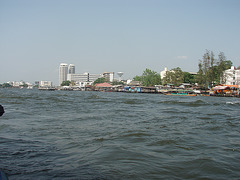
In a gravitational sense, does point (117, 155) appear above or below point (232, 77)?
below

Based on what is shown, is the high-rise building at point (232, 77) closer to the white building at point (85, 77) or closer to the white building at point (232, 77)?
the white building at point (232, 77)

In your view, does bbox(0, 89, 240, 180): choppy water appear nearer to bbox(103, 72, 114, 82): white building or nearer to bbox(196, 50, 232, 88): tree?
bbox(196, 50, 232, 88): tree

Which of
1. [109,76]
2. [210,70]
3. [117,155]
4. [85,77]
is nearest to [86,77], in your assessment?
[85,77]

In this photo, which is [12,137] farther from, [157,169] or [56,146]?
[157,169]

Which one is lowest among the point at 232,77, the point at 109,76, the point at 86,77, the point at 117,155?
the point at 117,155

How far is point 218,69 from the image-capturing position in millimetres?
50031

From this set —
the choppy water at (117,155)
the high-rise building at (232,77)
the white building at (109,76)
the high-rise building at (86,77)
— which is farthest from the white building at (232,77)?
the high-rise building at (86,77)

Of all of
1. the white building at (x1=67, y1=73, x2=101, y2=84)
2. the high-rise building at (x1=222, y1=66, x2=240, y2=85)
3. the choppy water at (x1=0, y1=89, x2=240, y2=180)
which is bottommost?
the choppy water at (x1=0, y1=89, x2=240, y2=180)

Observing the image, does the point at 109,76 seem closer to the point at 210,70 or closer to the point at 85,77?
the point at 85,77

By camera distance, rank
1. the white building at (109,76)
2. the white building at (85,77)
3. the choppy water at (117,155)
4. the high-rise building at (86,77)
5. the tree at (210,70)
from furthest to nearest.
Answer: the high-rise building at (86,77), the white building at (85,77), the white building at (109,76), the tree at (210,70), the choppy water at (117,155)

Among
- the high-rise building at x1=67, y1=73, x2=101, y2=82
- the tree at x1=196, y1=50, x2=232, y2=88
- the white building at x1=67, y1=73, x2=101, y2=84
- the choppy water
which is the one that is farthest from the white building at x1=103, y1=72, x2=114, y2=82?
the choppy water

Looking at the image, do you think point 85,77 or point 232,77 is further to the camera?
point 85,77

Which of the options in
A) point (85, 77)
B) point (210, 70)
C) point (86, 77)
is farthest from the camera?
point (85, 77)

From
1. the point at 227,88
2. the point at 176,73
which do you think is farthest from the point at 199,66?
the point at 227,88
